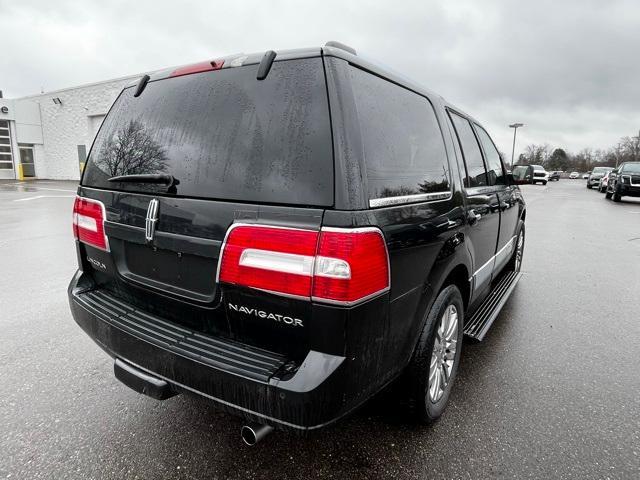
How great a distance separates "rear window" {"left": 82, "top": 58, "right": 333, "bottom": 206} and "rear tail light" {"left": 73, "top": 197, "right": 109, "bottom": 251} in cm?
19

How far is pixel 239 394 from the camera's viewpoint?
1.63 m

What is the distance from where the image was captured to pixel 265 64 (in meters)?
1.81

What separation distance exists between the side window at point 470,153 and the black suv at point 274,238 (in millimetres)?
611

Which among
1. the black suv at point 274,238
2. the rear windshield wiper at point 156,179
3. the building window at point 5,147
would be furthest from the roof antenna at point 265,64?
the building window at point 5,147

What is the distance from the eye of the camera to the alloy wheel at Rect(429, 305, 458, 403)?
92.7 inches

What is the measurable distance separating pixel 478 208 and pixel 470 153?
1.67 feet

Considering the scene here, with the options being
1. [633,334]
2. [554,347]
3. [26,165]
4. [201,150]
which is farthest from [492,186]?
[26,165]

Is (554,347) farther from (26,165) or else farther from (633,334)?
(26,165)

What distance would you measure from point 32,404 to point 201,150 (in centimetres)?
197

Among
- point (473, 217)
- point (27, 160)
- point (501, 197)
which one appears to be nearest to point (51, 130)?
point (27, 160)

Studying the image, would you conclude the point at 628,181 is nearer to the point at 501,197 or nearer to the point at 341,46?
the point at 501,197

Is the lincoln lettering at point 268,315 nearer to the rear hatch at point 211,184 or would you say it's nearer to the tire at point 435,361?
the rear hatch at point 211,184

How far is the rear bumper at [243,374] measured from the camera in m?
1.55

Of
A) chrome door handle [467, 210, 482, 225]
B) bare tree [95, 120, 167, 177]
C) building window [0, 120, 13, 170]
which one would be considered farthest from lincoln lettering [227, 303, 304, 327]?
building window [0, 120, 13, 170]
